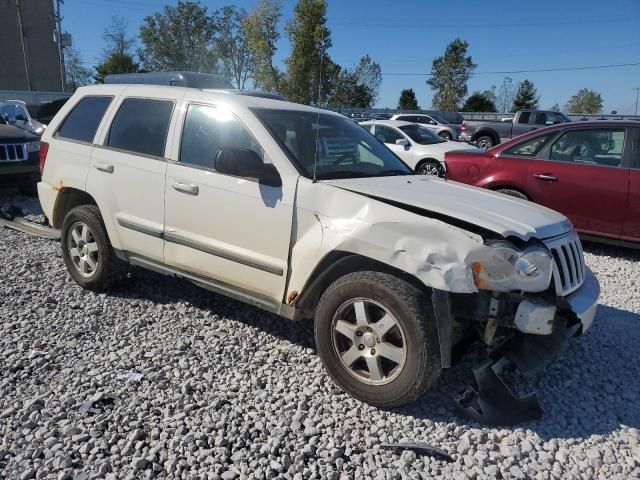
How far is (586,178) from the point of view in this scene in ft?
20.2

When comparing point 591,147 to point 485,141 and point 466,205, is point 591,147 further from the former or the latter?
point 485,141

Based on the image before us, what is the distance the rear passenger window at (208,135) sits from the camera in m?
3.74

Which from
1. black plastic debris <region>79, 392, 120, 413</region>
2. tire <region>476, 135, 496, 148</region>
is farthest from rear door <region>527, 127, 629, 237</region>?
tire <region>476, 135, 496, 148</region>

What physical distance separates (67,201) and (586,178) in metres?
5.75

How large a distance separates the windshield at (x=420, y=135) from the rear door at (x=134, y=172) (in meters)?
9.20

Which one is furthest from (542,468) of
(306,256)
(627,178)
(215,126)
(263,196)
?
(627,178)

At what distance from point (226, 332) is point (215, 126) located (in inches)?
62.6

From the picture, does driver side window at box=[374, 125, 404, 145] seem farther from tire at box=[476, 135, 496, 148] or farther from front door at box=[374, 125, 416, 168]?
tire at box=[476, 135, 496, 148]

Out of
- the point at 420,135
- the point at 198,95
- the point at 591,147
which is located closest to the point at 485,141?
the point at 420,135

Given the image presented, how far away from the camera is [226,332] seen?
4.04 m

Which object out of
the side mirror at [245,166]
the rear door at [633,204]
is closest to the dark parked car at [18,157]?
the side mirror at [245,166]

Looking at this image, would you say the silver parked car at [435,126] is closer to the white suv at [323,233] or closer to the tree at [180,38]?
the white suv at [323,233]

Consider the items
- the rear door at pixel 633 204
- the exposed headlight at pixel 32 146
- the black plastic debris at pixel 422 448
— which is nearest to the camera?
the black plastic debris at pixel 422 448

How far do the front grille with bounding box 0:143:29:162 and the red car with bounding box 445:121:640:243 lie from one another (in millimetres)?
7037
